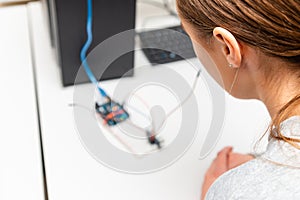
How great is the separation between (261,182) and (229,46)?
0.20m

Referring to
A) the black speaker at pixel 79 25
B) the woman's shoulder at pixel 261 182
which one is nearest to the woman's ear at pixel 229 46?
the woman's shoulder at pixel 261 182

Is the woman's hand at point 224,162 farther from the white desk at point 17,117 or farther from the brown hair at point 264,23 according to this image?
the white desk at point 17,117

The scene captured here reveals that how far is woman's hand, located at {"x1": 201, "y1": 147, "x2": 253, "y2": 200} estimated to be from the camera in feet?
2.74

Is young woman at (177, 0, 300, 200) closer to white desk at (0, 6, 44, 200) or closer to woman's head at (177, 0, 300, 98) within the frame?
woman's head at (177, 0, 300, 98)

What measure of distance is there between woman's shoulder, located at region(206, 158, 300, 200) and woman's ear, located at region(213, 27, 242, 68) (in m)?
0.16

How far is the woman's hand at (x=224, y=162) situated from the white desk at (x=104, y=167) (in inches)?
1.0

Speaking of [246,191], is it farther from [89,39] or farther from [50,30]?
[50,30]

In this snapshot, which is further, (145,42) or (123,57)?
→ (145,42)

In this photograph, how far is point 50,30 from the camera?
109 centimetres

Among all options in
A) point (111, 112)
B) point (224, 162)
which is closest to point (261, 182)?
point (224, 162)

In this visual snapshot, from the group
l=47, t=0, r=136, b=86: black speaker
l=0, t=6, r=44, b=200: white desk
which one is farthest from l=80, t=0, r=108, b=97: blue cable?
l=0, t=6, r=44, b=200: white desk

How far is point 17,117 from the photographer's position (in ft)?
3.15

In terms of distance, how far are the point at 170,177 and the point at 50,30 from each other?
1.71 ft

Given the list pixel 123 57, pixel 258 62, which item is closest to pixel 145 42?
pixel 123 57
